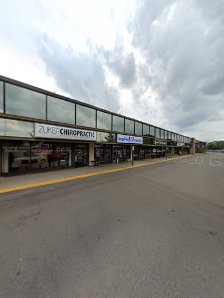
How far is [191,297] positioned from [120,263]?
1.10 metres

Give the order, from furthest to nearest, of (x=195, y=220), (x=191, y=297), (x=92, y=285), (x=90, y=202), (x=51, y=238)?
(x=90, y=202)
(x=195, y=220)
(x=51, y=238)
(x=92, y=285)
(x=191, y=297)

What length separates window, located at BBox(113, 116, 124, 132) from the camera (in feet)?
58.8

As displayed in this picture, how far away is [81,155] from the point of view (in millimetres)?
14727

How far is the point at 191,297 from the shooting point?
6.17 feet

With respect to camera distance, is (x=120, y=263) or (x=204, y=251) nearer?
(x=120, y=263)

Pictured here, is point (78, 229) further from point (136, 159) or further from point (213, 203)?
point (136, 159)

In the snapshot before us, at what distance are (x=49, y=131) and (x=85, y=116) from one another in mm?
4629

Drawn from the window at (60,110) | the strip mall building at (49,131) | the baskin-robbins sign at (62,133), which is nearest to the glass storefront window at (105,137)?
the strip mall building at (49,131)

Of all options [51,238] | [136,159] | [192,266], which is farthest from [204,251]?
[136,159]

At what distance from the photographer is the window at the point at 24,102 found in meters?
9.11

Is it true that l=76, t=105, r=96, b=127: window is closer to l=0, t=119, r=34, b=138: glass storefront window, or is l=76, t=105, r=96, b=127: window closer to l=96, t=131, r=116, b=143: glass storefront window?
→ l=96, t=131, r=116, b=143: glass storefront window

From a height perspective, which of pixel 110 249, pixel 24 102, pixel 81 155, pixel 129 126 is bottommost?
pixel 110 249

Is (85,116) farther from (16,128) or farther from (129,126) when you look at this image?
(129,126)

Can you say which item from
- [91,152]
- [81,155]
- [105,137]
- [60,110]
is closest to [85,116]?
[60,110]
